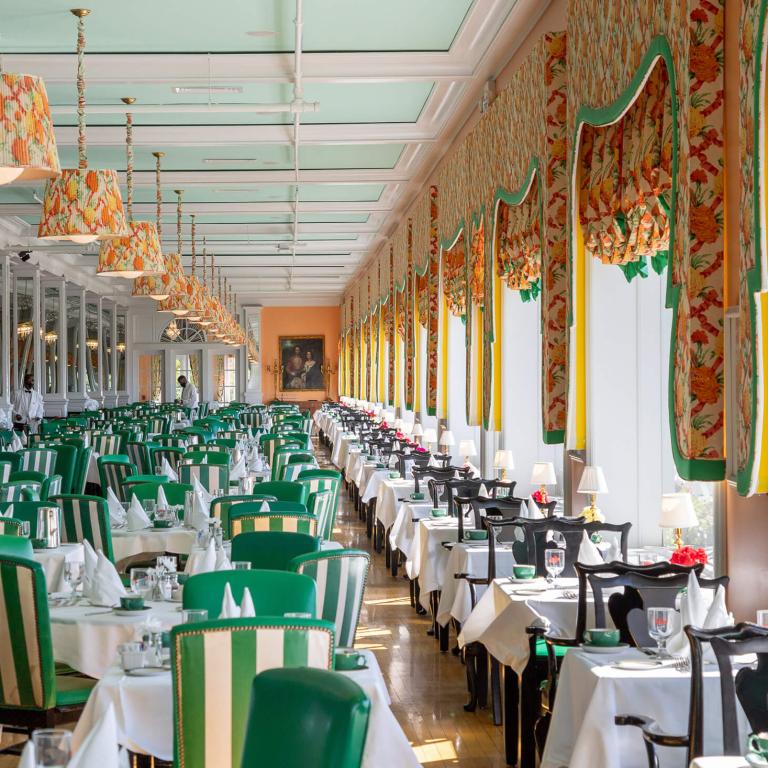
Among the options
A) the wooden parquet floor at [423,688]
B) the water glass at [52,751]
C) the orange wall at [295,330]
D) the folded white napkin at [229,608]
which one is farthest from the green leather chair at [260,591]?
the orange wall at [295,330]

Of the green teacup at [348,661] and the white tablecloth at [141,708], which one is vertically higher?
the green teacup at [348,661]

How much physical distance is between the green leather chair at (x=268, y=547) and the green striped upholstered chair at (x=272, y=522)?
53 centimetres

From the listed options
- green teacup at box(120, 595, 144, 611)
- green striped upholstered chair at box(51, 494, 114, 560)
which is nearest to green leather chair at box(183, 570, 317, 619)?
green teacup at box(120, 595, 144, 611)

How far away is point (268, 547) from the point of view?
5668 millimetres

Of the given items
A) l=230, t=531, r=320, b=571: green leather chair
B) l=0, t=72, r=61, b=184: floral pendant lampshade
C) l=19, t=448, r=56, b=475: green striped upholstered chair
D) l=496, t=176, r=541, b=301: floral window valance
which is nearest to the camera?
l=0, t=72, r=61, b=184: floral pendant lampshade

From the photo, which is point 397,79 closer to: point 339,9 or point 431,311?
point 339,9

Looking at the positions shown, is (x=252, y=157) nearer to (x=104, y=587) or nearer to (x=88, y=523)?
(x=88, y=523)

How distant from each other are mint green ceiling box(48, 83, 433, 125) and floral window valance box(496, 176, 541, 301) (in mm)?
2274

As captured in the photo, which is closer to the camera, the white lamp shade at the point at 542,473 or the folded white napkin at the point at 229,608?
the folded white napkin at the point at 229,608

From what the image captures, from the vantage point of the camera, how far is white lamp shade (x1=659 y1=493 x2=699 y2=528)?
18.6ft

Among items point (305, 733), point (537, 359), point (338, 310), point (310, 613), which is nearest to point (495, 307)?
point (537, 359)

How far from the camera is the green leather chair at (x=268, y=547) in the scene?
18.5ft

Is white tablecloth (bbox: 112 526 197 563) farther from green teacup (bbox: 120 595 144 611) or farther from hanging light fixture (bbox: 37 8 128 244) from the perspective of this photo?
green teacup (bbox: 120 595 144 611)

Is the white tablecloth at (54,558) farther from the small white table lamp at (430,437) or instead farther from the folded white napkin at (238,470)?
the small white table lamp at (430,437)
